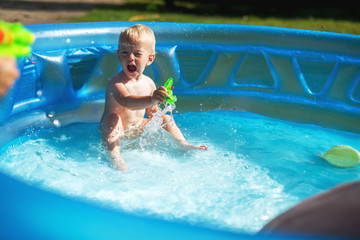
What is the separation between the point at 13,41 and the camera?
1.24m

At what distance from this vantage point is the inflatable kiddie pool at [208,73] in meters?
2.86

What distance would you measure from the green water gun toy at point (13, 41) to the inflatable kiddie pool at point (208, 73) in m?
1.47

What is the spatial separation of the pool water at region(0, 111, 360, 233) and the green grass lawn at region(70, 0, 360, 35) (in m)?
3.41

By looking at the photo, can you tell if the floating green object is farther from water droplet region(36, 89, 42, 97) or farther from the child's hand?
water droplet region(36, 89, 42, 97)

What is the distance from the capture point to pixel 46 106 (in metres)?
2.91

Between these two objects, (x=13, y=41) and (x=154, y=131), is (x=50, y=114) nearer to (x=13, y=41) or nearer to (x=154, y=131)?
(x=154, y=131)

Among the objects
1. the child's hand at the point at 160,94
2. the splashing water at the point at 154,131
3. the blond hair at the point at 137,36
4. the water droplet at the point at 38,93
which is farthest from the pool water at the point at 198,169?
the blond hair at the point at 137,36

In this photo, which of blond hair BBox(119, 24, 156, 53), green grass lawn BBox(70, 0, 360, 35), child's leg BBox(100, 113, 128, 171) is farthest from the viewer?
green grass lawn BBox(70, 0, 360, 35)

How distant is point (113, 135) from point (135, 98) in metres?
0.25

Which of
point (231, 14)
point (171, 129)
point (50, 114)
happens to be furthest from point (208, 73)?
point (231, 14)

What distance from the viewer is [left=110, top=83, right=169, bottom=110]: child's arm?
2.36 metres

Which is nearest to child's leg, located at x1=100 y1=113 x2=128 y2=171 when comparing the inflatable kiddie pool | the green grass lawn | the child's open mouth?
the child's open mouth

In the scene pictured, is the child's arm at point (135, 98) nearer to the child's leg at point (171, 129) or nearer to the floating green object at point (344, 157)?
the child's leg at point (171, 129)

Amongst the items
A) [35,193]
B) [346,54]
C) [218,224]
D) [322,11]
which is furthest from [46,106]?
[322,11]
